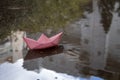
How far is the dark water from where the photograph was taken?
7.61m

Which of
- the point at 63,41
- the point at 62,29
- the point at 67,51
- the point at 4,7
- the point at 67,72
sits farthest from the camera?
the point at 4,7

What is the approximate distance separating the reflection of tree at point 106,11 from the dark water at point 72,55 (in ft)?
0.16

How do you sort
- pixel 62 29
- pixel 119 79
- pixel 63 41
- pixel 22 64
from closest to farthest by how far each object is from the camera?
pixel 119 79
pixel 22 64
pixel 63 41
pixel 62 29

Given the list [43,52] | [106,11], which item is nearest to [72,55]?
[43,52]

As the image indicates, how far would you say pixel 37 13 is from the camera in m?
13.8

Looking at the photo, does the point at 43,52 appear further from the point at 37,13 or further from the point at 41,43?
the point at 37,13

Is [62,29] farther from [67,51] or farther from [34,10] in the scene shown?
[34,10]

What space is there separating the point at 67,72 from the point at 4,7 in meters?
8.45

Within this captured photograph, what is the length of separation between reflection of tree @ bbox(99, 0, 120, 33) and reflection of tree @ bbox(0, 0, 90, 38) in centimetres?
110

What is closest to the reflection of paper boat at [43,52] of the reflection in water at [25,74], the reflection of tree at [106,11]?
the reflection in water at [25,74]

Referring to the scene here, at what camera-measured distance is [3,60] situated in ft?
28.9

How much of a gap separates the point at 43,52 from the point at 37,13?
4997mm

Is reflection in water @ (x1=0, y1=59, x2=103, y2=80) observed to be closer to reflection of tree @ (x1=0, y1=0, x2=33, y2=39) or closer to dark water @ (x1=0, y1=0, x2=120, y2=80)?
dark water @ (x1=0, y1=0, x2=120, y2=80)

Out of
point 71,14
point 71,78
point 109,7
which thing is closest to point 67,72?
point 71,78
